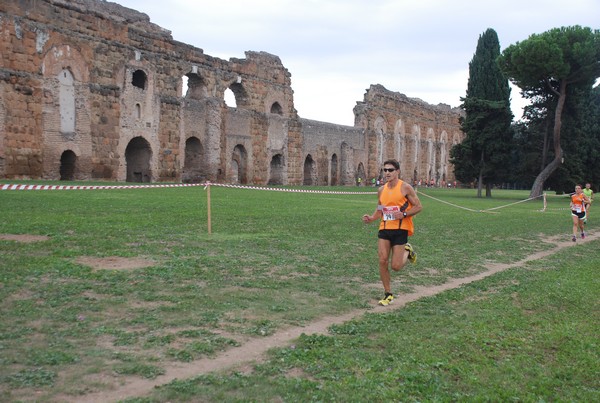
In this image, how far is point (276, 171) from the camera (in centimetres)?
3775

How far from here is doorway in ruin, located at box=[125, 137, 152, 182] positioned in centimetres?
2902

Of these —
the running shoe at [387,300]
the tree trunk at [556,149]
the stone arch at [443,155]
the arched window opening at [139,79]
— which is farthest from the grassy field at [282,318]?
the stone arch at [443,155]

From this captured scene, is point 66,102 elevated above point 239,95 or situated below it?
below

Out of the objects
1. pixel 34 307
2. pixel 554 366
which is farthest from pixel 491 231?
pixel 34 307

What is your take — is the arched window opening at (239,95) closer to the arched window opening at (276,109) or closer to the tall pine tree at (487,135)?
the arched window opening at (276,109)

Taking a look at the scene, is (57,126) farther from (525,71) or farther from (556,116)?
(556,116)

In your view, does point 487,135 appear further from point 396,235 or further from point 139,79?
point 396,235

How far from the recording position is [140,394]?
3.54 m

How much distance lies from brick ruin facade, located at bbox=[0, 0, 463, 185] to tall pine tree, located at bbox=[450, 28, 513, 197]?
9.90 m

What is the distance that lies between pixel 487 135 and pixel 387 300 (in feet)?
104

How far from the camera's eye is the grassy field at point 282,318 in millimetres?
3828

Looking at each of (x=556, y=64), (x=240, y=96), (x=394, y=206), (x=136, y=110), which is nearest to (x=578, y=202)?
(x=394, y=206)

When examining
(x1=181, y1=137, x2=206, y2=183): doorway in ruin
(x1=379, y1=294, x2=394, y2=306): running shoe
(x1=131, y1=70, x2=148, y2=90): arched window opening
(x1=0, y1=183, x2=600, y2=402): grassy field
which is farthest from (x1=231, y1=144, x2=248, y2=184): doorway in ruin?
(x1=379, y1=294, x2=394, y2=306): running shoe

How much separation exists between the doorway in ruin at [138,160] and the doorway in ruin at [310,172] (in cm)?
1417
